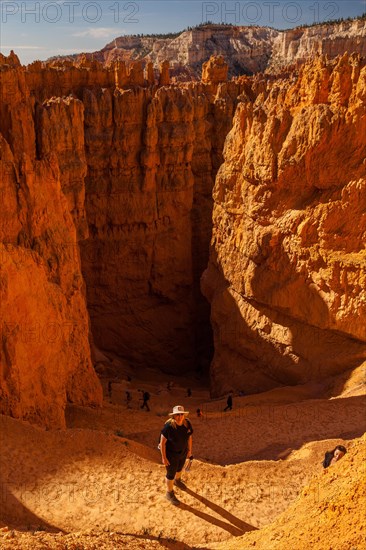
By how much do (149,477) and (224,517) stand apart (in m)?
1.29

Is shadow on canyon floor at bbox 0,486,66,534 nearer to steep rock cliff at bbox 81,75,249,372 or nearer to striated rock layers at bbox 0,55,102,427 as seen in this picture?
striated rock layers at bbox 0,55,102,427

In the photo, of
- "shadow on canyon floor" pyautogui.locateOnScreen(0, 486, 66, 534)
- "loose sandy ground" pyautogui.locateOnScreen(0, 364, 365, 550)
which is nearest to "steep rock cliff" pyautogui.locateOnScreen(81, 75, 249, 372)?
"loose sandy ground" pyautogui.locateOnScreen(0, 364, 365, 550)

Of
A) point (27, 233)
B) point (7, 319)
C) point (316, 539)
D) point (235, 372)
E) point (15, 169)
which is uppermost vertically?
point (15, 169)

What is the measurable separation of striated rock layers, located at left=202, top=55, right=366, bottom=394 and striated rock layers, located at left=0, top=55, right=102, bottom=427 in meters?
4.91

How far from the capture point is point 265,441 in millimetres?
10461

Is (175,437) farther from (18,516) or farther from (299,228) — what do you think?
(299,228)

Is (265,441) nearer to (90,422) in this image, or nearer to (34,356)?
(90,422)

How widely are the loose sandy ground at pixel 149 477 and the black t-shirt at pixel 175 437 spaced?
707 mm

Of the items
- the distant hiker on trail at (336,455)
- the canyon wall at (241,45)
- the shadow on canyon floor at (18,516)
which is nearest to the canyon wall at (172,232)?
the shadow on canyon floor at (18,516)

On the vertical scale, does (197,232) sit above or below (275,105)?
below

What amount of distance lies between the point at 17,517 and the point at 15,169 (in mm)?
6809

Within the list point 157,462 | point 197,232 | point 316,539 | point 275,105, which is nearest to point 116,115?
point 197,232

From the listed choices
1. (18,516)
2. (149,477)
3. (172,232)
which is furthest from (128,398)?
(172,232)

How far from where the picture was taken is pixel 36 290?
399 inches
